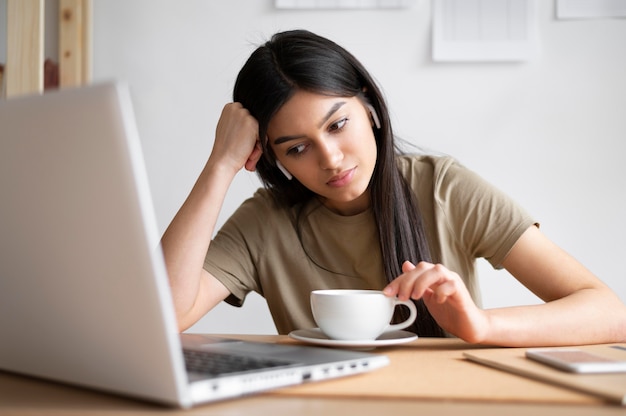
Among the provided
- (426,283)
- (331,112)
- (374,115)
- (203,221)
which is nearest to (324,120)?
(331,112)

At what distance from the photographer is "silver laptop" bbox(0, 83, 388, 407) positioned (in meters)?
0.46

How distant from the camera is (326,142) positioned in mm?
1172

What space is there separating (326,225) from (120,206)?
37.8 inches

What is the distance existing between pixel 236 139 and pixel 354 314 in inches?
20.4

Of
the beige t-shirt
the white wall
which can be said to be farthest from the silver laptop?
the white wall

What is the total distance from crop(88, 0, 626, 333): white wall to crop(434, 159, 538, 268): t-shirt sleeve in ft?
1.57

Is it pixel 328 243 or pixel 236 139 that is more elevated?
pixel 236 139

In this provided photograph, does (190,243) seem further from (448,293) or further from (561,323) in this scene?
(561,323)

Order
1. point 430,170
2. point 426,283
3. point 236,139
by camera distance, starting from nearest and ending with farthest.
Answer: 1. point 426,283
2. point 236,139
3. point 430,170

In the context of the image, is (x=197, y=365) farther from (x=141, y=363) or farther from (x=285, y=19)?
(x=285, y=19)

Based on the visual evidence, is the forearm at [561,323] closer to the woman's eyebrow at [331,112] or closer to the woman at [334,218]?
the woman at [334,218]

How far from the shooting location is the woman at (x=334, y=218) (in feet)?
3.73

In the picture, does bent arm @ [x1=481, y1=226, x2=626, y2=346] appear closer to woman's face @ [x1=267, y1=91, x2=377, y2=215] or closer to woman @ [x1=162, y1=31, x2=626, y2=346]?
woman @ [x1=162, y1=31, x2=626, y2=346]

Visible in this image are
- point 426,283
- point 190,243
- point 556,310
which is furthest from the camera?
point 190,243
